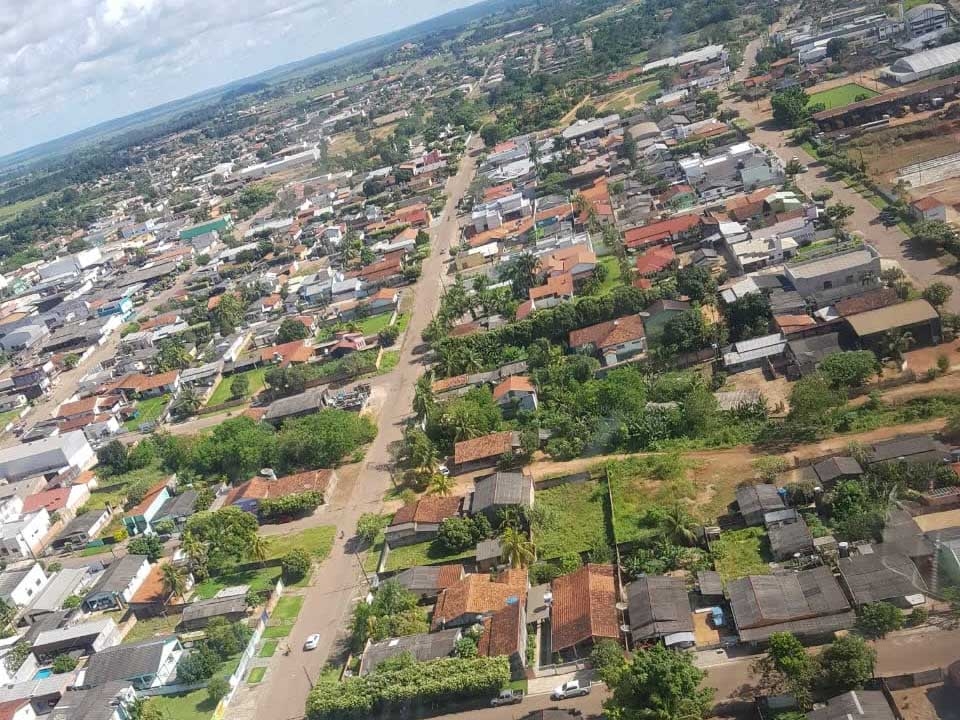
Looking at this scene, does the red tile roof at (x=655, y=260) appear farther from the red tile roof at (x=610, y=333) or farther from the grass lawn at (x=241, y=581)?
the grass lawn at (x=241, y=581)

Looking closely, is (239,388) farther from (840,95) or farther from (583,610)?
(840,95)

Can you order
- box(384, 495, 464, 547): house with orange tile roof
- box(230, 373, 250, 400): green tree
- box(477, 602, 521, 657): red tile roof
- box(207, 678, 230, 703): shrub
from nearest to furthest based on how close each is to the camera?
1. box(477, 602, 521, 657): red tile roof
2. box(207, 678, 230, 703): shrub
3. box(384, 495, 464, 547): house with orange tile roof
4. box(230, 373, 250, 400): green tree

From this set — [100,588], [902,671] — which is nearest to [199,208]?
[100,588]

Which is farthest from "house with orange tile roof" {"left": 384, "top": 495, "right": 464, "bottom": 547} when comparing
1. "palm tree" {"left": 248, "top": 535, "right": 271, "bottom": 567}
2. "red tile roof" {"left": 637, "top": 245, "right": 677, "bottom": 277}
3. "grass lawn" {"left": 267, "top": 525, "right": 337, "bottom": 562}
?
"red tile roof" {"left": 637, "top": 245, "right": 677, "bottom": 277}

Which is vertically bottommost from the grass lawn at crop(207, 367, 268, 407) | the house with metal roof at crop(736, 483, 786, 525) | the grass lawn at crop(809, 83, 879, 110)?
the house with metal roof at crop(736, 483, 786, 525)

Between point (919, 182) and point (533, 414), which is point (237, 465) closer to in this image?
point (533, 414)

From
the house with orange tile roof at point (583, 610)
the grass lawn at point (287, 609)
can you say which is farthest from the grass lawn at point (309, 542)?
the house with orange tile roof at point (583, 610)

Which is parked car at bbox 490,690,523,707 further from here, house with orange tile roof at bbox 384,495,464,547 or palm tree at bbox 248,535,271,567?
palm tree at bbox 248,535,271,567
